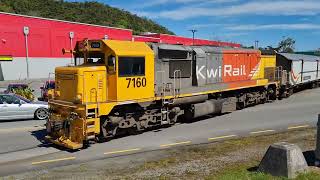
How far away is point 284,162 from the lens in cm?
884

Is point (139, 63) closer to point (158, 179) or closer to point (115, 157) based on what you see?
point (115, 157)

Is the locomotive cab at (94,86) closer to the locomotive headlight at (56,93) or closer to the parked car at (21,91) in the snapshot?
the locomotive headlight at (56,93)

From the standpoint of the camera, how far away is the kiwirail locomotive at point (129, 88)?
13.6 meters

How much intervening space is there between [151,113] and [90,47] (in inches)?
143

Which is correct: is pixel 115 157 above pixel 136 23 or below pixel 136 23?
below

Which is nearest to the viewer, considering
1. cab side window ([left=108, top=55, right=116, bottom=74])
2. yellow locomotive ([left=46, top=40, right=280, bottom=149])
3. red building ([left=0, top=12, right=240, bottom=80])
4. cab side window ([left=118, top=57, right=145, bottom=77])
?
yellow locomotive ([left=46, top=40, right=280, bottom=149])

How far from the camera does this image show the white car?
19.8 m

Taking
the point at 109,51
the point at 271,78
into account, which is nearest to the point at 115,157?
the point at 109,51

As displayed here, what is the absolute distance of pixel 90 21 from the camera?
97500 millimetres

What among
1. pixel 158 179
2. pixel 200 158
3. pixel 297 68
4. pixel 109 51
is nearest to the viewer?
pixel 158 179

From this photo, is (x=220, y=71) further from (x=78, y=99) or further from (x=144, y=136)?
(x=78, y=99)

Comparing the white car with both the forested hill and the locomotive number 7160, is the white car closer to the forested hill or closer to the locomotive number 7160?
the locomotive number 7160

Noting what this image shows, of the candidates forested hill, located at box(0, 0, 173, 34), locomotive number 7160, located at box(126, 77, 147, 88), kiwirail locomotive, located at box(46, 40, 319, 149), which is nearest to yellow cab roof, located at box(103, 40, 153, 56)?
kiwirail locomotive, located at box(46, 40, 319, 149)

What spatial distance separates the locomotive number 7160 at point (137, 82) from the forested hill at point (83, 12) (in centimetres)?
6784
